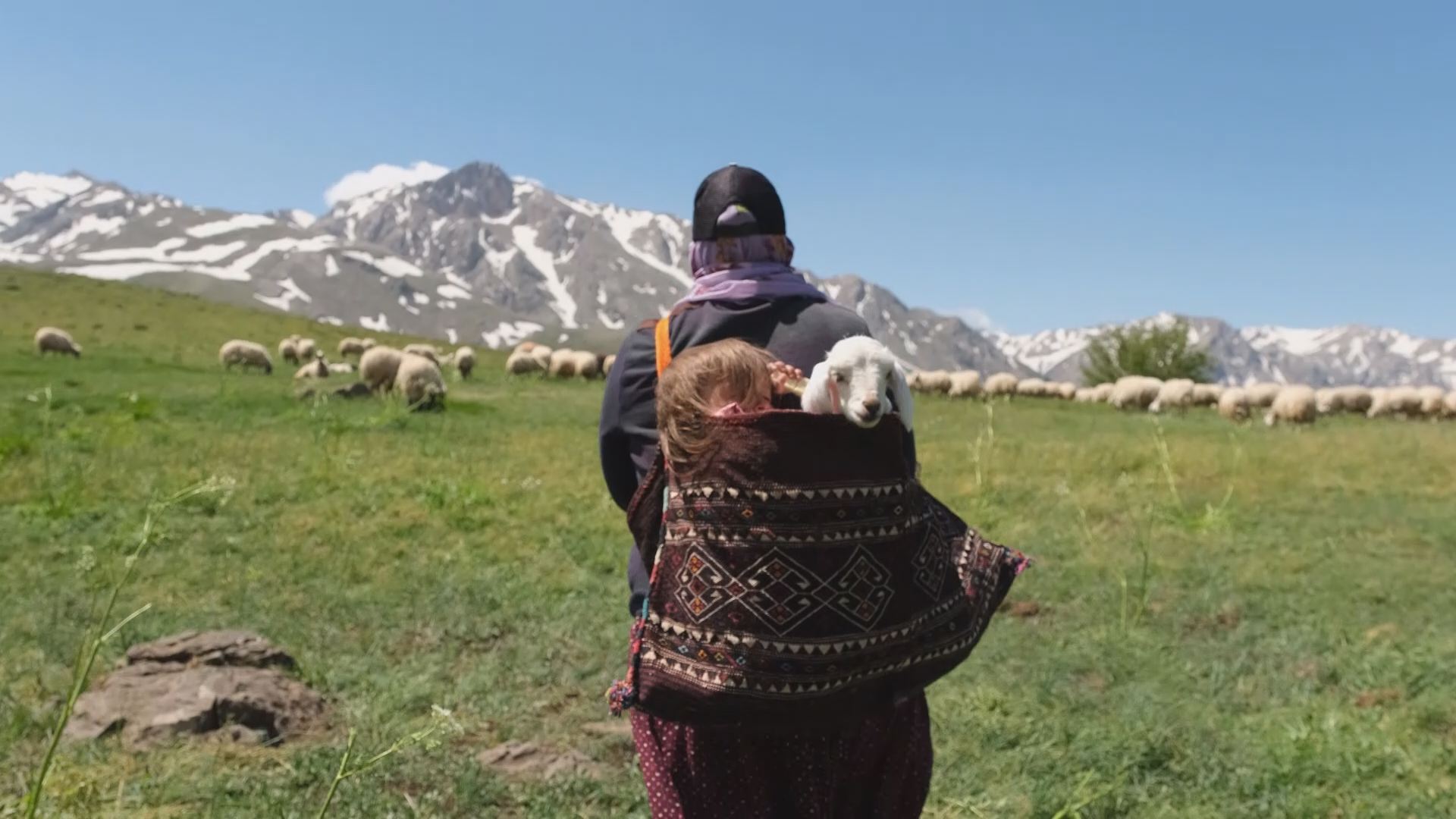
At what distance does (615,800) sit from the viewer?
474 cm

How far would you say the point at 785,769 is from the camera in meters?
2.54

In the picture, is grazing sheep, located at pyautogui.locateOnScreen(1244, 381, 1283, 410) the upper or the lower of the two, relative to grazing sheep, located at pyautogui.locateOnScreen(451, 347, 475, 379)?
upper

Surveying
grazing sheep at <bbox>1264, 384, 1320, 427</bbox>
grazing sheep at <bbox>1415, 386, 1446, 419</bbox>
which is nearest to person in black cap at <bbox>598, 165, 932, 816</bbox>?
grazing sheep at <bbox>1264, 384, 1320, 427</bbox>

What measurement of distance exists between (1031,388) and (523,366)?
800 inches

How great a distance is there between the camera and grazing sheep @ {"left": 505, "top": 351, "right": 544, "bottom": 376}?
114 feet

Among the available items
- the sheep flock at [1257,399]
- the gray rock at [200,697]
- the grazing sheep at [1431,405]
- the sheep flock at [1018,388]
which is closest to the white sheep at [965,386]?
the sheep flock at [1018,388]

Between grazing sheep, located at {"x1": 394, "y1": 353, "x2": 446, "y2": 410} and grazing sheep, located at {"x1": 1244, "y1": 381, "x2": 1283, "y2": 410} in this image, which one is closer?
grazing sheep, located at {"x1": 394, "y1": 353, "x2": 446, "y2": 410}

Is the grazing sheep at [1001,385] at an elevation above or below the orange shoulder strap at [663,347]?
above

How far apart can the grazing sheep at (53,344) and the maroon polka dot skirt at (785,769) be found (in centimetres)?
3320

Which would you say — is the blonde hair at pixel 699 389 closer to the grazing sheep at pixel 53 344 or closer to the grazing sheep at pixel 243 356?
the grazing sheep at pixel 243 356

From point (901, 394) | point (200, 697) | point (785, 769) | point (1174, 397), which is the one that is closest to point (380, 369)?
point (200, 697)

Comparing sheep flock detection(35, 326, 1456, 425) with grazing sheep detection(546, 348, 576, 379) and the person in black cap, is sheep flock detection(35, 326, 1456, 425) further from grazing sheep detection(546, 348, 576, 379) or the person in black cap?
the person in black cap

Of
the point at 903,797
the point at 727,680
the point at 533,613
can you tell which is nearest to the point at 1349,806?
the point at 903,797

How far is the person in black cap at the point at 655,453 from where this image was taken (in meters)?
2.53
